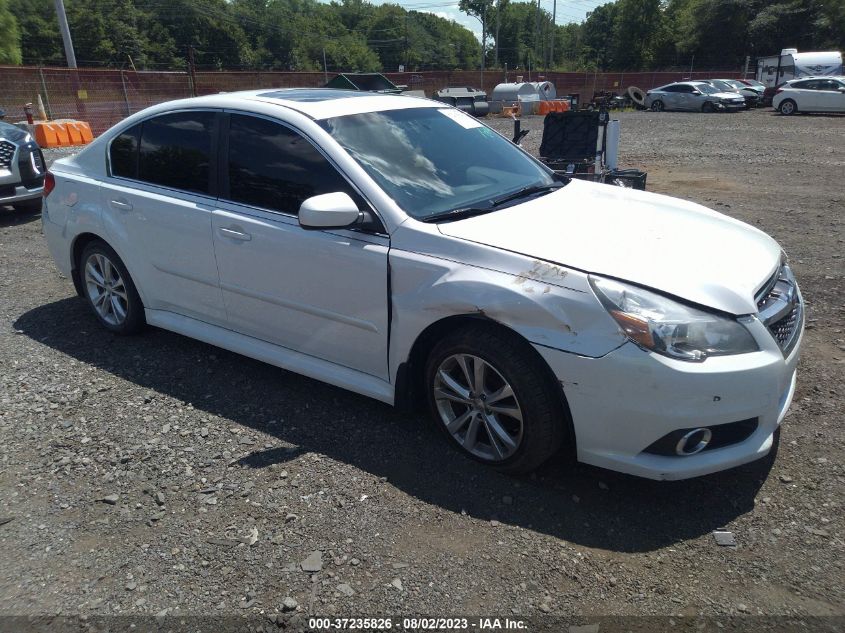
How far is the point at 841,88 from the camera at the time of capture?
2827 cm

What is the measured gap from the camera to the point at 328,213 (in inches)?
132

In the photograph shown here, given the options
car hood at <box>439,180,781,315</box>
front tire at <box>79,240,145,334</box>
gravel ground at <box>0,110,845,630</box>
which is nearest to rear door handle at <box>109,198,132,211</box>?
front tire at <box>79,240,145,334</box>

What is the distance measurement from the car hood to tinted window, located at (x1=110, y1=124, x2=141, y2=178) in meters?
2.56

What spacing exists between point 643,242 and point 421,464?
155 cm

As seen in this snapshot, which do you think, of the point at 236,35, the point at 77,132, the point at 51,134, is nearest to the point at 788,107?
the point at 77,132

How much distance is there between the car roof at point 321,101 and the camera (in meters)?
3.97

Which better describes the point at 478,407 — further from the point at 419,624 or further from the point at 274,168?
the point at 274,168

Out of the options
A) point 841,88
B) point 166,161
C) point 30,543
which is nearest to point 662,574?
point 30,543

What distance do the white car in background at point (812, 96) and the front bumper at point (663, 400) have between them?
31.1 meters

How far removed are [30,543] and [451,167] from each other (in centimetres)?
281

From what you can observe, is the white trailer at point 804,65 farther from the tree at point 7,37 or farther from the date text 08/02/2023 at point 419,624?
the tree at point 7,37

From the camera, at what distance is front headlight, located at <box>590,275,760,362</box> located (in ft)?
9.14

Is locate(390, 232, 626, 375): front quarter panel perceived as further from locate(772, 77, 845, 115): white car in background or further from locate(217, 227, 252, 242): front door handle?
locate(772, 77, 845, 115): white car in background

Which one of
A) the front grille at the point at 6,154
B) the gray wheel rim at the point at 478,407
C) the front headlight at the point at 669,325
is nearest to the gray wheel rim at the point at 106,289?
the gray wheel rim at the point at 478,407
